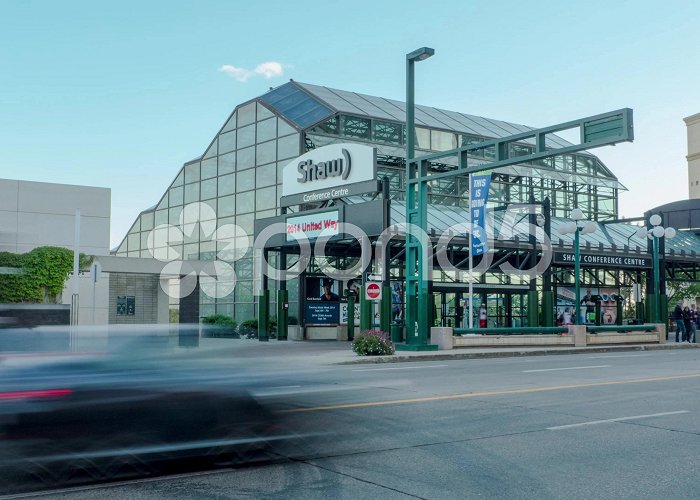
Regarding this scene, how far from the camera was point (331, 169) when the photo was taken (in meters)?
30.3

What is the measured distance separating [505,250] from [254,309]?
43.2 feet

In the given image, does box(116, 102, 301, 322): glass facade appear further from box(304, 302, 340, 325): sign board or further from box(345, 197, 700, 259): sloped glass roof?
box(345, 197, 700, 259): sloped glass roof

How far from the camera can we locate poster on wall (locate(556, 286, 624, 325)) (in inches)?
1582

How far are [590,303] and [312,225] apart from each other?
17.2m

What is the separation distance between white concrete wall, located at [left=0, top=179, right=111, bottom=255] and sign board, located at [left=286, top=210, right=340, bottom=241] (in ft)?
42.3

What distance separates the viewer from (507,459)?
7.45 m

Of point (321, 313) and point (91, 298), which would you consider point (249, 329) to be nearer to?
point (321, 313)


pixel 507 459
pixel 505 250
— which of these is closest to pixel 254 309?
pixel 505 250

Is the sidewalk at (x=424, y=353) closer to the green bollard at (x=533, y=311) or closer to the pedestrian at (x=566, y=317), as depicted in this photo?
the green bollard at (x=533, y=311)

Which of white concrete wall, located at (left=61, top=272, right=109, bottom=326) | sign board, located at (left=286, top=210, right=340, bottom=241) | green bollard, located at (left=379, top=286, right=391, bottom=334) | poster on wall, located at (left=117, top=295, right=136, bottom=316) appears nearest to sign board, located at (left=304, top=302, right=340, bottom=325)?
sign board, located at (left=286, top=210, right=340, bottom=241)

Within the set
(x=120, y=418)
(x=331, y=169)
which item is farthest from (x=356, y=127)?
(x=120, y=418)

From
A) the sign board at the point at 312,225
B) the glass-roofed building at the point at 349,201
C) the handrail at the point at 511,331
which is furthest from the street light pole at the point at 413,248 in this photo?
the glass-roofed building at the point at 349,201

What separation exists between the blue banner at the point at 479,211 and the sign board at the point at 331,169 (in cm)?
413

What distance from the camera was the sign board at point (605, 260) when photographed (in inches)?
1432
